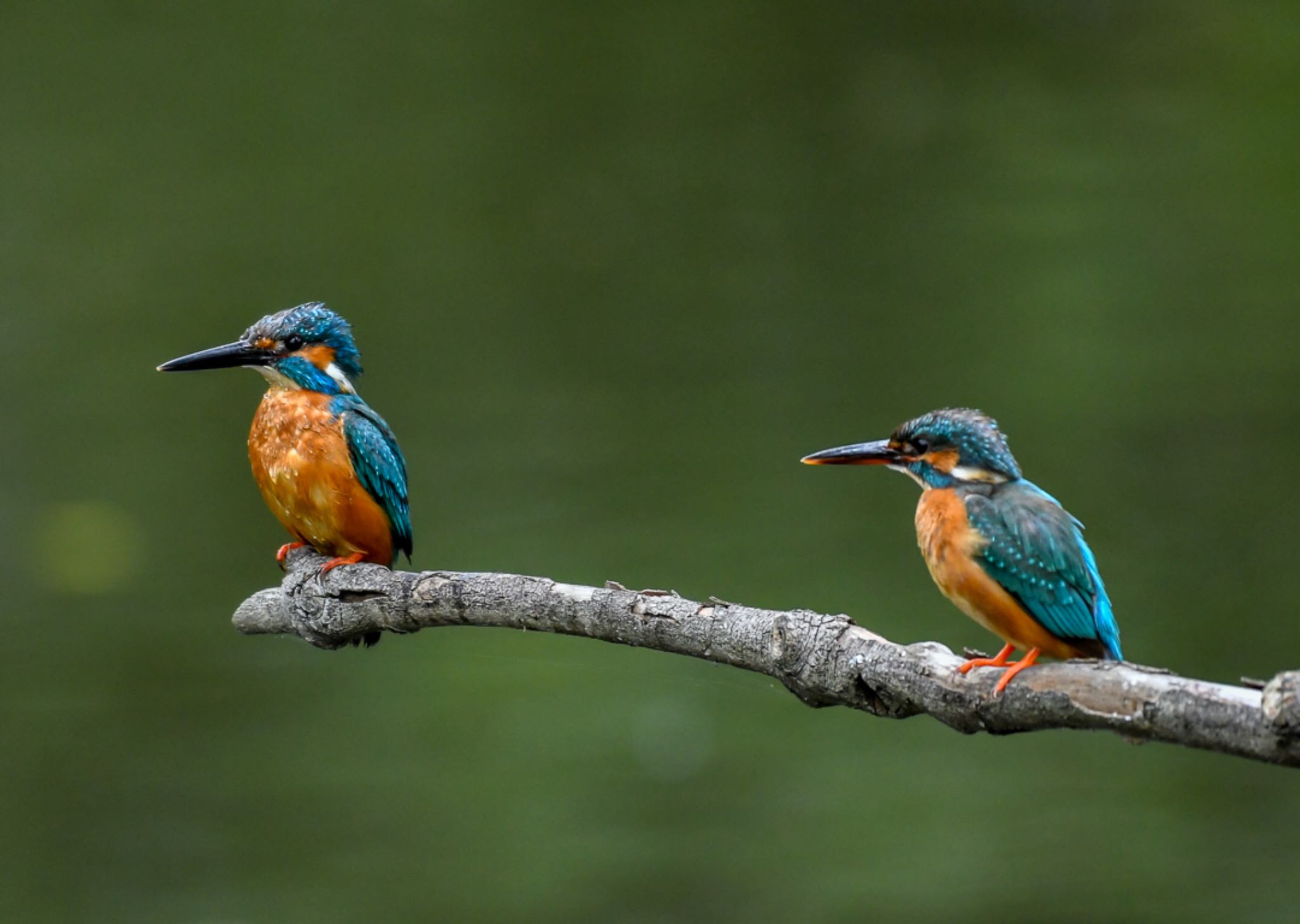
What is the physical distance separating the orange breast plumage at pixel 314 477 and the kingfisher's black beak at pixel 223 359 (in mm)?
74

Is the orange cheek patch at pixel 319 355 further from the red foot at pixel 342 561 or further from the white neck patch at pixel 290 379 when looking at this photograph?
the red foot at pixel 342 561

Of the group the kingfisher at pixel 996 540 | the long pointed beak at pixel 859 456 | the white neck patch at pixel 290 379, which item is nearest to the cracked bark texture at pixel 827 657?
the kingfisher at pixel 996 540

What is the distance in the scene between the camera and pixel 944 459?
166cm

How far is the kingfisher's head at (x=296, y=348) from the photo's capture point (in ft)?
6.79

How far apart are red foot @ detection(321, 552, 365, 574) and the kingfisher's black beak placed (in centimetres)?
35

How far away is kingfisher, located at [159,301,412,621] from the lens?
204 cm

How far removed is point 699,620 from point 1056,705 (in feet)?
1.39

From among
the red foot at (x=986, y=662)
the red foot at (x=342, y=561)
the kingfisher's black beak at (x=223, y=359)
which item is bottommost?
the red foot at (x=986, y=662)

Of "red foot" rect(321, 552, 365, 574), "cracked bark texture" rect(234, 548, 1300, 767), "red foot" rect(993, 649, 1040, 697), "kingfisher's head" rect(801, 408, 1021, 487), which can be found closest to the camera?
"cracked bark texture" rect(234, 548, 1300, 767)

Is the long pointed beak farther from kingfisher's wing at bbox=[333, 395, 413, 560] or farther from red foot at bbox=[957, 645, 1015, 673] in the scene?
kingfisher's wing at bbox=[333, 395, 413, 560]

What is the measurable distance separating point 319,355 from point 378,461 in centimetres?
22

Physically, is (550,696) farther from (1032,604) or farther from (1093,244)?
(1032,604)

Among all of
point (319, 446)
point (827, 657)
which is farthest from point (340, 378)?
point (827, 657)

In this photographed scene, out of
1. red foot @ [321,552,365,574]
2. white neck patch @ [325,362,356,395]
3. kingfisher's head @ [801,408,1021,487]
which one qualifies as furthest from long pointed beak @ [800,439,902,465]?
white neck patch @ [325,362,356,395]
